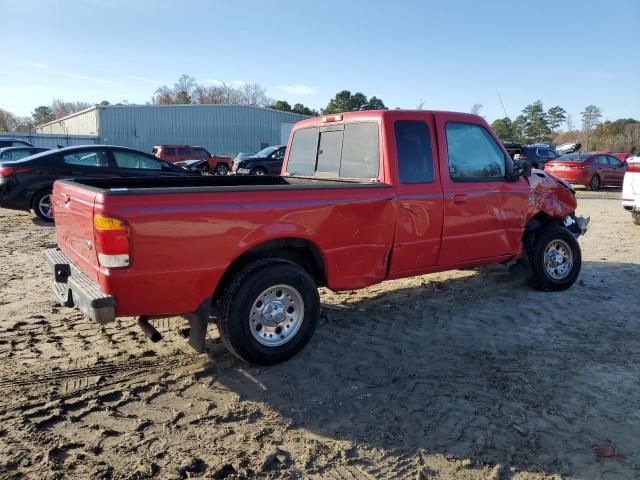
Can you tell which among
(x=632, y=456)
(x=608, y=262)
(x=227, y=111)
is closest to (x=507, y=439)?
(x=632, y=456)

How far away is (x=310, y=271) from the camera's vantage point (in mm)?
4324

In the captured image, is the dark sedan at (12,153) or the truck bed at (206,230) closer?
the truck bed at (206,230)

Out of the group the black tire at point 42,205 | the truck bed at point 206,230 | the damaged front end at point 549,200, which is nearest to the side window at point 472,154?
the damaged front end at point 549,200

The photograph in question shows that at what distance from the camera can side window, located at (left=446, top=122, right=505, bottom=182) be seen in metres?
4.96

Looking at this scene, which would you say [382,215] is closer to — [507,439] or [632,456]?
[507,439]

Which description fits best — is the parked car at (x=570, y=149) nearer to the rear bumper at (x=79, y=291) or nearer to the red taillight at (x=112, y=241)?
the rear bumper at (x=79, y=291)

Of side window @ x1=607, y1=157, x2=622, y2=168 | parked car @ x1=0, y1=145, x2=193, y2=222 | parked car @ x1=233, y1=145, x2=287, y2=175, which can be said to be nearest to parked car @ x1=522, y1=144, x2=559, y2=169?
side window @ x1=607, y1=157, x2=622, y2=168

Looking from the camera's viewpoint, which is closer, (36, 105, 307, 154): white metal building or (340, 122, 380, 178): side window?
(340, 122, 380, 178): side window

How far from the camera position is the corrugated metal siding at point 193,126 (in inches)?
1629

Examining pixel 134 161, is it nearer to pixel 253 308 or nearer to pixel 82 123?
pixel 253 308

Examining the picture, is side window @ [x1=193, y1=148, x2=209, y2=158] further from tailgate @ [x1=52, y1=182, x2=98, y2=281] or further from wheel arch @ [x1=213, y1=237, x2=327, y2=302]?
wheel arch @ [x1=213, y1=237, x2=327, y2=302]

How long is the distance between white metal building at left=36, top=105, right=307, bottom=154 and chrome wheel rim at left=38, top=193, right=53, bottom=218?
108ft

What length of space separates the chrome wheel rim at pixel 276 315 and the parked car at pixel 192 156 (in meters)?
24.7

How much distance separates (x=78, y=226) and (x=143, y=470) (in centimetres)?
183
